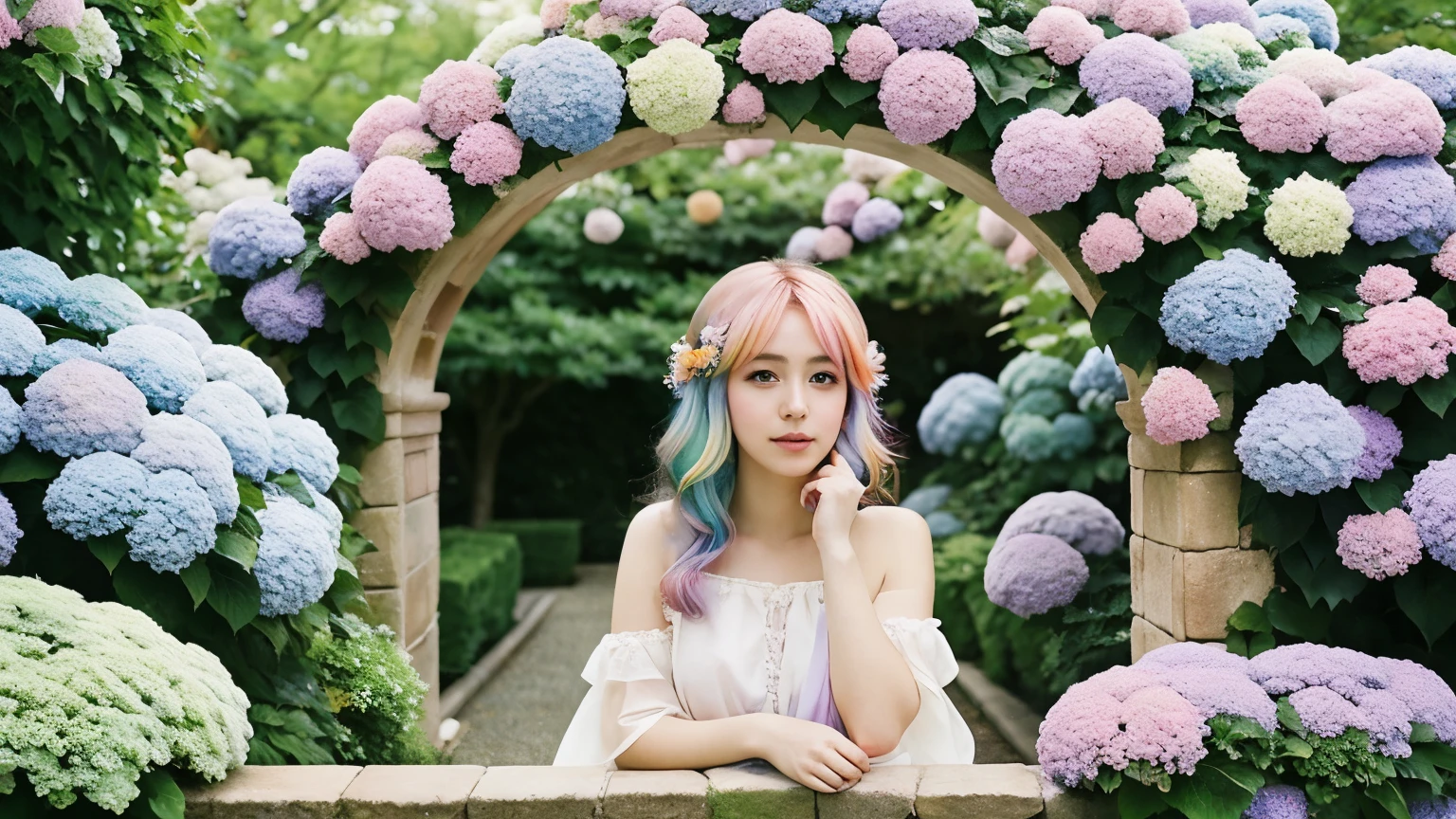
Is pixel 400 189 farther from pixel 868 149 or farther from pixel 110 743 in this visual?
pixel 110 743

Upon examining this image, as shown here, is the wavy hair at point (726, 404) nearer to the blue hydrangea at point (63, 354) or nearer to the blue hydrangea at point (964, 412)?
the blue hydrangea at point (63, 354)

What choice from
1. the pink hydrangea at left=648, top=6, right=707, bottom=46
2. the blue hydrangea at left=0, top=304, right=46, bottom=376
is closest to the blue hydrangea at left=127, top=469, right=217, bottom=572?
the blue hydrangea at left=0, top=304, right=46, bottom=376

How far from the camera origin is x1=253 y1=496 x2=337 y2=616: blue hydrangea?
2.89m

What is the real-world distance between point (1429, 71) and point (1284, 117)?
0.50 meters

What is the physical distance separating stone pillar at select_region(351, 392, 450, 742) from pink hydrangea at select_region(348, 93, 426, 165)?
0.87 metres

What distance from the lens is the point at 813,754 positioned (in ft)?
6.48

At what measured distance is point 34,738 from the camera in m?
2.03

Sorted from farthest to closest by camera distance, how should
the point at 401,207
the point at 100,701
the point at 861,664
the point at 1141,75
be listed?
the point at 401,207 → the point at 1141,75 → the point at 100,701 → the point at 861,664

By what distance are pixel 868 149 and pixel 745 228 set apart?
19.2 feet

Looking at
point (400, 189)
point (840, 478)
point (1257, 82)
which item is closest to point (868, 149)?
point (1257, 82)

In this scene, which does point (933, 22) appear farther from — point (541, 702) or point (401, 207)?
point (541, 702)

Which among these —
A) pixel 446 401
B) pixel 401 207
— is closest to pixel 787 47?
pixel 401 207

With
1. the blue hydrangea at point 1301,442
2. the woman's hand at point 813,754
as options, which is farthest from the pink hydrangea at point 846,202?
the woman's hand at point 813,754

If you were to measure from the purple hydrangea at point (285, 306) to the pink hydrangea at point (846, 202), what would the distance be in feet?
12.3
